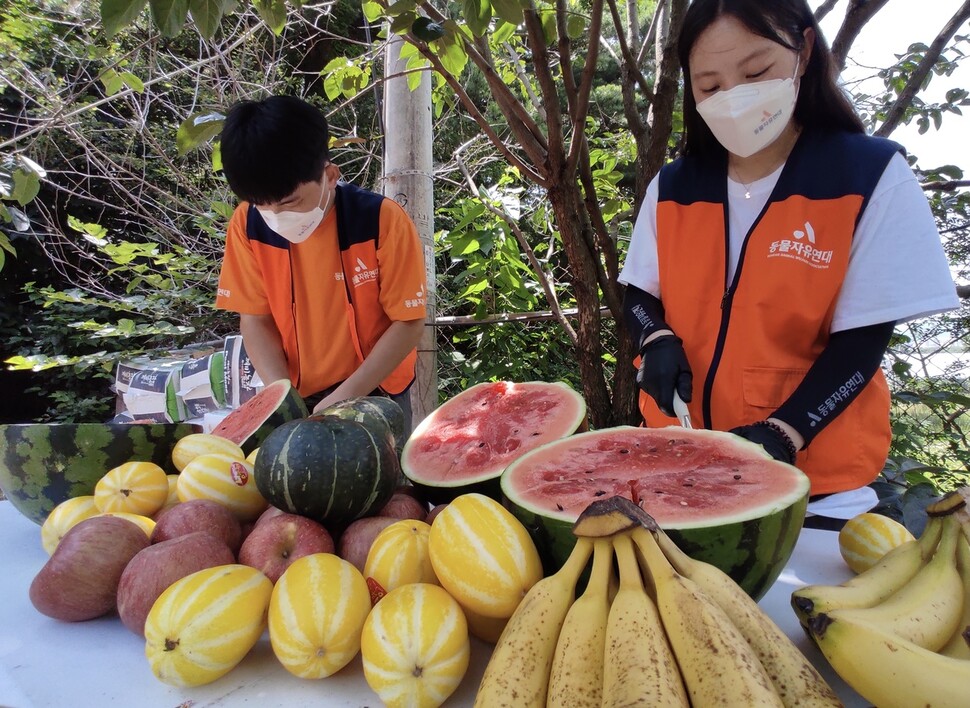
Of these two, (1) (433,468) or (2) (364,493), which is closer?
(2) (364,493)

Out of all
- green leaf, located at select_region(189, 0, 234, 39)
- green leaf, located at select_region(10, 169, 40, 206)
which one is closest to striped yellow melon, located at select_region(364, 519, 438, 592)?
green leaf, located at select_region(189, 0, 234, 39)

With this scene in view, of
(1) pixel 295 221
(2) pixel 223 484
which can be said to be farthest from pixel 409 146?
(2) pixel 223 484

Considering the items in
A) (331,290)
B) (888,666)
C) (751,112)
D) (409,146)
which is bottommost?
(888,666)

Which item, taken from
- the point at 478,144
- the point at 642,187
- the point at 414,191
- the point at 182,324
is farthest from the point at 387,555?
the point at 182,324

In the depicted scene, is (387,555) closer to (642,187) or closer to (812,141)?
(812,141)

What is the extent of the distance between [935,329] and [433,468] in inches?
166

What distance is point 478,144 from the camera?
264 inches

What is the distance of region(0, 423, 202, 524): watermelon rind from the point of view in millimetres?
1730

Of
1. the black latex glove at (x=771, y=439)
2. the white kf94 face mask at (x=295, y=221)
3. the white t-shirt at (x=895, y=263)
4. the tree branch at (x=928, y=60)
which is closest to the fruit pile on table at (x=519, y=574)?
the black latex glove at (x=771, y=439)

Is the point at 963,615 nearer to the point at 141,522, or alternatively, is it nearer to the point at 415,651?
the point at 415,651

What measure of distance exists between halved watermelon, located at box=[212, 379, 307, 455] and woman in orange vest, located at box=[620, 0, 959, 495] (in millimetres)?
1258

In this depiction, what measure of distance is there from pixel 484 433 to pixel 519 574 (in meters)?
0.97

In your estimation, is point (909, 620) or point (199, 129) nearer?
point (909, 620)

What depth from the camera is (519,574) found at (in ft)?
3.48
